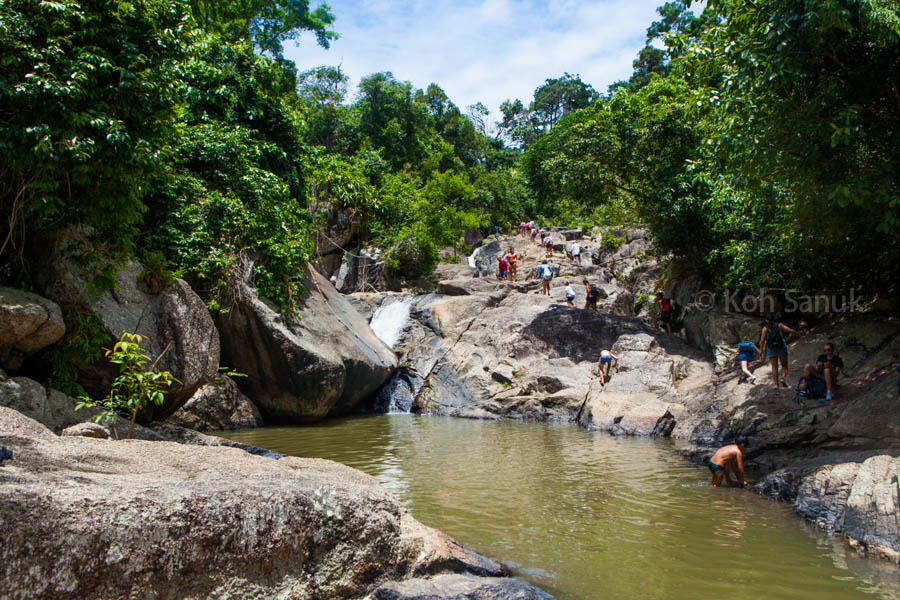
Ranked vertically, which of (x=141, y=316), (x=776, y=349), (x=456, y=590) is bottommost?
(x=456, y=590)

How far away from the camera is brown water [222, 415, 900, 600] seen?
5324mm

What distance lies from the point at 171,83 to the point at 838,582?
9720mm

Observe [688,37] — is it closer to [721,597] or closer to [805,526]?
[805,526]

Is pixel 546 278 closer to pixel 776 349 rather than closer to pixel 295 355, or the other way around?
pixel 776 349

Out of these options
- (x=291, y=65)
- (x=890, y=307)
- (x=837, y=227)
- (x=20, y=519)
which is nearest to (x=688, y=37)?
(x=837, y=227)

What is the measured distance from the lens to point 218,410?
1417cm

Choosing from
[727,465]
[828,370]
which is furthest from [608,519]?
[828,370]

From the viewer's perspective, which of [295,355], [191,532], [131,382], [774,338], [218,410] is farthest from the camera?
[295,355]

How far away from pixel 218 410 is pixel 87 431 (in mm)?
8283

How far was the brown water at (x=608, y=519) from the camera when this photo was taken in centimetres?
532

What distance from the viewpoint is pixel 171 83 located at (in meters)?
7.88

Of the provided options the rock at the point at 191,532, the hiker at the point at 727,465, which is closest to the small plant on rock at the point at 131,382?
the rock at the point at 191,532

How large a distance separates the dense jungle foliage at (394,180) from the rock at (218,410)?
2.61m

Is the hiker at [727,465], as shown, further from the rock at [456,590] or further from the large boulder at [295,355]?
the large boulder at [295,355]
